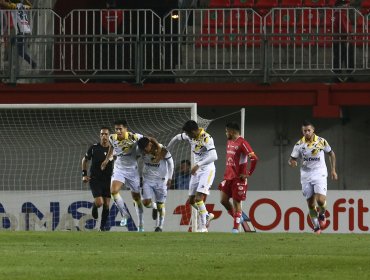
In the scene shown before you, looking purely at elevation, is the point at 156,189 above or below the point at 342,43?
below

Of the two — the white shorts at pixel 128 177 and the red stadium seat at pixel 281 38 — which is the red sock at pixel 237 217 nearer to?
the white shorts at pixel 128 177

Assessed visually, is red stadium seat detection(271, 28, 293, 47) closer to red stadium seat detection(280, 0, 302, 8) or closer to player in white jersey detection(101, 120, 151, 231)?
red stadium seat detection(280, 0, 302, 8)

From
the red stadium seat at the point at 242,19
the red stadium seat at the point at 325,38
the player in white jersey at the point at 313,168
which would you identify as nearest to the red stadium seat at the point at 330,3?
the red stadium seat at the point at 325,38

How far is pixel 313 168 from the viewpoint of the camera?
24.0 meters

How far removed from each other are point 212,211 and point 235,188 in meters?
3.44

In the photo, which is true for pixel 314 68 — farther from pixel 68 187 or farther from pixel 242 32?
pixel 68 187

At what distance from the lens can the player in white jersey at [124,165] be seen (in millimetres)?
24203

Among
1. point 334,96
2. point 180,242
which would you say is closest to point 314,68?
point 334,96

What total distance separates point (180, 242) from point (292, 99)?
1123 cm

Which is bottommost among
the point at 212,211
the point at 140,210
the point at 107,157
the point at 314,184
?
the point at 212,211

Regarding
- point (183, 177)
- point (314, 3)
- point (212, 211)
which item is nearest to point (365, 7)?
point (314, 3)

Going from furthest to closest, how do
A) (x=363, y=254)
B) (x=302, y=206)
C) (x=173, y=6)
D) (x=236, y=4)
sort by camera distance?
(x=173, y=6)
(x=236, y=4)
(x=302, y=206)
(x=363, y=254)

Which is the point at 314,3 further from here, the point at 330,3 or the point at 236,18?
the point at 236,18

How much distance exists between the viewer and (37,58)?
28.1 meters
